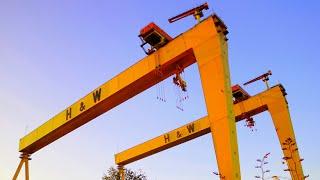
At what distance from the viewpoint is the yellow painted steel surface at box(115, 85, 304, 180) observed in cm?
1323

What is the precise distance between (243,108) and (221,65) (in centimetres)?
651

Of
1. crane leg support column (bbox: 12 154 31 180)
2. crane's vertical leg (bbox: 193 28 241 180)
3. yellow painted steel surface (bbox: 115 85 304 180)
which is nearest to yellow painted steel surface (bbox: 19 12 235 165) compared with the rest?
crane's vertical leg (bbox: 193 28 241 180)

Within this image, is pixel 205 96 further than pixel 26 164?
No

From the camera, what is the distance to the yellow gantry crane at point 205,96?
27.2 feet

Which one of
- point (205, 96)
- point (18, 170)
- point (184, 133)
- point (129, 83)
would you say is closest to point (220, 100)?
point (205, 96)

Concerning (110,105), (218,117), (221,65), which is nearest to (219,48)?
(221,65)

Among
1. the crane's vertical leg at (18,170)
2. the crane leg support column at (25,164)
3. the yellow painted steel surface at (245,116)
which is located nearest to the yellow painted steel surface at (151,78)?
the crane leg support column at (25,164)

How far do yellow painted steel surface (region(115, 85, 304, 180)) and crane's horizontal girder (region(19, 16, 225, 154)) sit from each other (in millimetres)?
4915

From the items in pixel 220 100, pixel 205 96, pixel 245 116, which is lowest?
pixel 220 100

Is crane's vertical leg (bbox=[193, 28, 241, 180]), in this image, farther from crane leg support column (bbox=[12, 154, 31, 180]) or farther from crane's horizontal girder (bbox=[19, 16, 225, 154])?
crane leg support column (bbox=[12, 154, 31, 180])

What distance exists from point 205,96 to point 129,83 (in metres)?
3.40

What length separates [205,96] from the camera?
351 inches

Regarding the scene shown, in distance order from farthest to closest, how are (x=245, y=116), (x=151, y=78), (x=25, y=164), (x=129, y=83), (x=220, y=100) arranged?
(x=25, y=164), (x=245, y=116), (x=129, y=83), (x=151, y=78), (x=220, y=100)

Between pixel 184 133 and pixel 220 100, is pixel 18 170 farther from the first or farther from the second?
pixel 220 100
